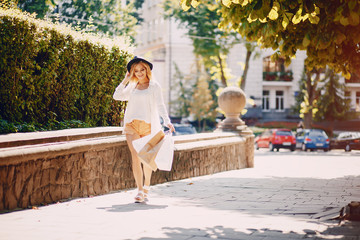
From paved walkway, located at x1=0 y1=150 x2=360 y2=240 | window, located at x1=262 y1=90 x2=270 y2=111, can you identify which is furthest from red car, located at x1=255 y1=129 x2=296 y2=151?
paved walkway, located at x1=0 y1=150 x2=360 y2=240

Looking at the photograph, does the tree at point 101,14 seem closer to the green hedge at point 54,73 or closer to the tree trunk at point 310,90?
the tree trunk at point 310,90

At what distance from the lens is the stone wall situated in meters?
6.28

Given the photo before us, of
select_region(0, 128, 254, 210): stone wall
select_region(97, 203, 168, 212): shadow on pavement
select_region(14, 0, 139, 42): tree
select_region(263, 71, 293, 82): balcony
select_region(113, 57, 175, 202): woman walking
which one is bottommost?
select_region(97, 203, 168, 212): shadow on pavement

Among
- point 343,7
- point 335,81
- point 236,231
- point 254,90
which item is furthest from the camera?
point 254,90

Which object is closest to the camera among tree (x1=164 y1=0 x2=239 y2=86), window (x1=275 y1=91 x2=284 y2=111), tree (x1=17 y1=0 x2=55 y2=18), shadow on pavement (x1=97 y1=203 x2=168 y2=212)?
shadow on pavement (x1=97 y1=203 x2=168 y2=212)

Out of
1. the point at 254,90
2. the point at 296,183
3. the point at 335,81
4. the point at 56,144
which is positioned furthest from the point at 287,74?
the point at 56,144

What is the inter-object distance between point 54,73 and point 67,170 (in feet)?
6.42

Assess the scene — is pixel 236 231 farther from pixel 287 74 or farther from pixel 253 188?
pixel 287 74

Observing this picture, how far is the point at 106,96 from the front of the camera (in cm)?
1002

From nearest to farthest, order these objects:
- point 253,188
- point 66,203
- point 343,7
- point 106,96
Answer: point 343,7 → point 66,203 → point 253,188 → point 106,96

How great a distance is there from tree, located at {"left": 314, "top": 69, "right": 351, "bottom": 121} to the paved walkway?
4233 centimetres

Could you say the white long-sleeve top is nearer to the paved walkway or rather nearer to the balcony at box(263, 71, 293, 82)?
the paved walkway

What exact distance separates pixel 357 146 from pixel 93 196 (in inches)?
1198

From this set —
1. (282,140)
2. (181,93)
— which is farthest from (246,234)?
(181,93)
